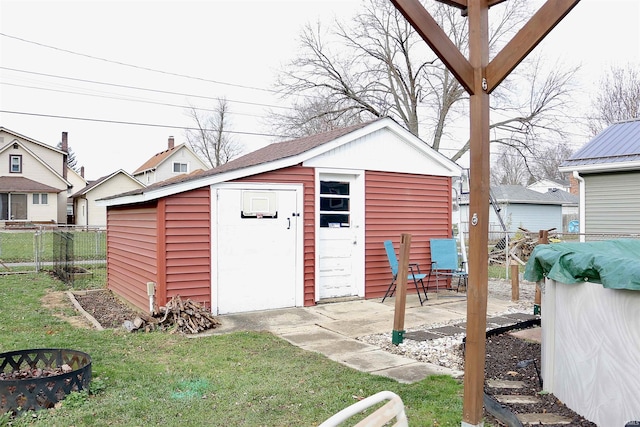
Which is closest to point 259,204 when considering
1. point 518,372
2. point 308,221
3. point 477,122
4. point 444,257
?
point 308,221

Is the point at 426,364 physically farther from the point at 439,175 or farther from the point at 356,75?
the point at 356,75

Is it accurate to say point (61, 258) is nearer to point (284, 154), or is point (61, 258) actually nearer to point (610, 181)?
point (284, 154)

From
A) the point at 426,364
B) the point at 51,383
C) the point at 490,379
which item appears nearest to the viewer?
the point at 51,383

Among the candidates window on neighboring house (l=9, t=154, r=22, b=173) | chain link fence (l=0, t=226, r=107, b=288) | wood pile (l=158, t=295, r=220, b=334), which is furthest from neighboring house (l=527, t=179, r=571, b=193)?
wood pile (l=158, t=295, r=220, b=334)

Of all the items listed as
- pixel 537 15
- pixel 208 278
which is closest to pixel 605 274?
pixel 537 15

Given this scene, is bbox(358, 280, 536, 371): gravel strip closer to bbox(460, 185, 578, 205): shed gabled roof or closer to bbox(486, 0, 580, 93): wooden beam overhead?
bbox(486, 0, 580, 93): wooden beam overhead

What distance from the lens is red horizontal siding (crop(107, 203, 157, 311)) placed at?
6.94 meters

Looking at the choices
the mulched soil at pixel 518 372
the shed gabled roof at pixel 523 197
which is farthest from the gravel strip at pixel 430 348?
the shed gabled roof at pixel 523 197

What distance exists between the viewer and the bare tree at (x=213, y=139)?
40.2 m

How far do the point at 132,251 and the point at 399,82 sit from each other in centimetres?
1966

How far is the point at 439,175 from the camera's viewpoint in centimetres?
915

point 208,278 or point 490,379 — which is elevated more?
point 208,278

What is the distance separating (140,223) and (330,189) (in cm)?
312

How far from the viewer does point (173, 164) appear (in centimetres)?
3600
